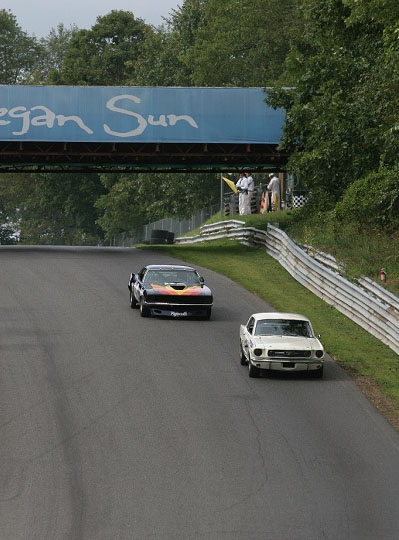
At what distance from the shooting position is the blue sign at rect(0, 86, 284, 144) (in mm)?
46750

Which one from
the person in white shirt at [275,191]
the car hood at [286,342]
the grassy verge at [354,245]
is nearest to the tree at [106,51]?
the person in white shirt at [275,191]

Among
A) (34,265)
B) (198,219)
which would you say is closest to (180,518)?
(34,265)

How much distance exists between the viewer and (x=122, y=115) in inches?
1844

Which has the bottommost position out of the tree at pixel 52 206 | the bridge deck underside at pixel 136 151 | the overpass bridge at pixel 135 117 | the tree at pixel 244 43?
the tree at pixel 52 206

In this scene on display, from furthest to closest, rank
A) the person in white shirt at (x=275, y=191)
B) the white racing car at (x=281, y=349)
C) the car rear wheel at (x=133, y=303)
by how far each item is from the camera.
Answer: the person in white shirt at (x=275, y=191), the car rear wheel at (x=133, y=303), the white racing car at (x=281, y=349)

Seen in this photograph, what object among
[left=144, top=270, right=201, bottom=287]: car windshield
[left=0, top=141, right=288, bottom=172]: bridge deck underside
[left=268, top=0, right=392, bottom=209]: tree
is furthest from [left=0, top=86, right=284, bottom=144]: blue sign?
[left=144, top=270, right=201, bottom=287]: car windshield

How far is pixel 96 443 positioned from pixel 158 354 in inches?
297

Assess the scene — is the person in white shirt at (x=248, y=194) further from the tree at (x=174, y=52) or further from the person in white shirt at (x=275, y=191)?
the tree at (x=174, y=52)

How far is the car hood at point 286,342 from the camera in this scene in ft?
80.0

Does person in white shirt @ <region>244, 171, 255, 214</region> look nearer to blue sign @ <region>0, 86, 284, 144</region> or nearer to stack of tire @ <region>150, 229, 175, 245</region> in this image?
stack of tire @ <region>150, 229, 175, 245</region>

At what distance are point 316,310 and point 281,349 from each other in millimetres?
9527

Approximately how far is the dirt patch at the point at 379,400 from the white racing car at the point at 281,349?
3.35ft

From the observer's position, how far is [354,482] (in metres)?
17.3

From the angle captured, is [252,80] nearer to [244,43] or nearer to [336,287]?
[244,43]
